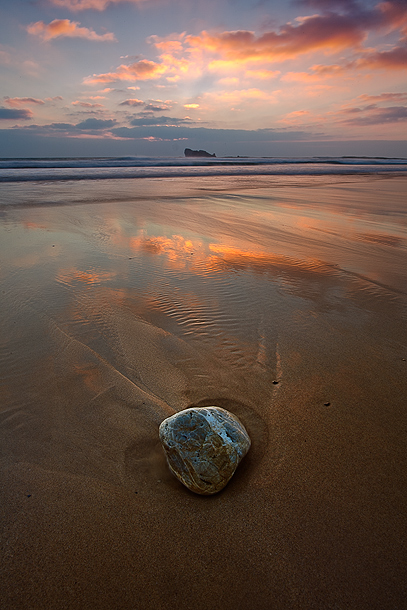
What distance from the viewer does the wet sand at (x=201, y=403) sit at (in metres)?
1.42

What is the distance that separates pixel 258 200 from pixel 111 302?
9.80 meters

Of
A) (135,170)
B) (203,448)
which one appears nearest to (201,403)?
(203,448)

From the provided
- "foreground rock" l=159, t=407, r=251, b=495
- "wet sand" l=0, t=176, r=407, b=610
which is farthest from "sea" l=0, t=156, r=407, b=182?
"foreground rock" l=159, t=407, r=251, b=495

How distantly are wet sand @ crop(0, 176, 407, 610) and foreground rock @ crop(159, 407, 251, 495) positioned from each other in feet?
0.28

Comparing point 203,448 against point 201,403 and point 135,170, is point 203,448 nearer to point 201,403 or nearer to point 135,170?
point 201,403

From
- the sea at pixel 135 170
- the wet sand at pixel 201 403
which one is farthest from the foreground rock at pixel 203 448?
the sea at pixel 135 170

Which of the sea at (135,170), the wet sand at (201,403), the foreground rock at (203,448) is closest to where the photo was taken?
the wet sand at (201,403)

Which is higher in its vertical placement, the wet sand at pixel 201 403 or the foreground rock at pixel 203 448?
the foreground rock at pixel 203 448

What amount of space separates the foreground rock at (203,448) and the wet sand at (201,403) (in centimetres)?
9

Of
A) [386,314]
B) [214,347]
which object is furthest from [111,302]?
[386,314]

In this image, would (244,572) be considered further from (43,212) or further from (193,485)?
(43,212)

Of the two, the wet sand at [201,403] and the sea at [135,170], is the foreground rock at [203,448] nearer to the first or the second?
the wet sand at [201,403]

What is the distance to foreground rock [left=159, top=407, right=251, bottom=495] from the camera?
1.75 m

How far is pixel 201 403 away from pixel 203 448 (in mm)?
577
